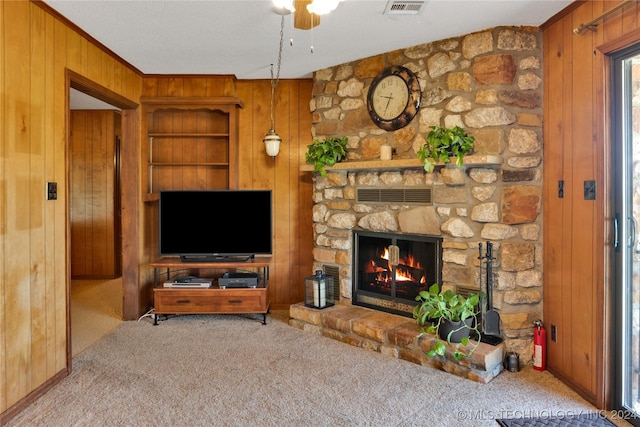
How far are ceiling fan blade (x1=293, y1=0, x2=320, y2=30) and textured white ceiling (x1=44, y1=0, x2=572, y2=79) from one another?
22.8 inches

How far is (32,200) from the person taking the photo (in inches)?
104

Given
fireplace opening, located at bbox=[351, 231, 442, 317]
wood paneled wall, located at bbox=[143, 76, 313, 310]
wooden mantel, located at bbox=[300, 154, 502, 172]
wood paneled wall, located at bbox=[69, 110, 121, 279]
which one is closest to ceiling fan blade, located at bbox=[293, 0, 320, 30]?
wooden mantel, located at bbox=[300, 154, 502, 172]

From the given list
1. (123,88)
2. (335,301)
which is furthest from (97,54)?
(335,301)

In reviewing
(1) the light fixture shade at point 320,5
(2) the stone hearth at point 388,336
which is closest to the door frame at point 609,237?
(2) the stone hearth at point 388,336

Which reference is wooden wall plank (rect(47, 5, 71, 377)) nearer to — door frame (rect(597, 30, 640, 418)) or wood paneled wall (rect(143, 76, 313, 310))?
wood paneled wall (rect(143, 76, 313, 310))

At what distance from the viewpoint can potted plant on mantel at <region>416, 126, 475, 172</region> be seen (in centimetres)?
310

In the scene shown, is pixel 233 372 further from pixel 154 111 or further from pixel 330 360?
pixel 154 111

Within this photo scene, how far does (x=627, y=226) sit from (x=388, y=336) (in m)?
1.71

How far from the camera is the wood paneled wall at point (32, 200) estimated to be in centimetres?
242

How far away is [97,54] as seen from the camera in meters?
3.42

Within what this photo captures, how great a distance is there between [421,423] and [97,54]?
134 inches

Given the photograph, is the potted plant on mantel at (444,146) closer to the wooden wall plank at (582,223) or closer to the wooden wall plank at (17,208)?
the wooden wall plank at (582,223)

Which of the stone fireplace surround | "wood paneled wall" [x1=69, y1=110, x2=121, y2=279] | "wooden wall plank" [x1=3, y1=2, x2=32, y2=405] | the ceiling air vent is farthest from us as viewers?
"wood paneled wall" [x1=69, y1=110, x2=121, y2=279]

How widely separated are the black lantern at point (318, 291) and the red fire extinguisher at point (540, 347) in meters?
1.70
